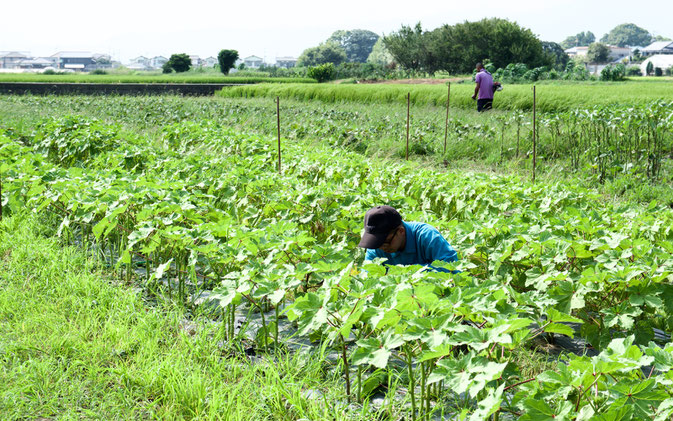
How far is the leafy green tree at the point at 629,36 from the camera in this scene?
181m

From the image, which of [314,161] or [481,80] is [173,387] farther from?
[481,80]

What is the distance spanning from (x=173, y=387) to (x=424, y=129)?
9069 millimetres

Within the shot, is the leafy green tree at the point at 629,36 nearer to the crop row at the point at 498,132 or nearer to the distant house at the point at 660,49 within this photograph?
the distant house at the point at 660,49

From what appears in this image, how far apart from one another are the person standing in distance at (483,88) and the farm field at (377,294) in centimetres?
775

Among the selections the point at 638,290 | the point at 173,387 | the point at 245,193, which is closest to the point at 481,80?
the point at 245,193

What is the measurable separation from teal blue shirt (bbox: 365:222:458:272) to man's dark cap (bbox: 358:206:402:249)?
Answer: 0.24 meters

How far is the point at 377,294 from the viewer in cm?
236

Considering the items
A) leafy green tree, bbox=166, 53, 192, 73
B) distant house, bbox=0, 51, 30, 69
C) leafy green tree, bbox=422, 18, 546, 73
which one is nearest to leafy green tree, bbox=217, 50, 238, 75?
leafy green tree, bbox=166, 53, 192, 73

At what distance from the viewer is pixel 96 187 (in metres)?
4.58

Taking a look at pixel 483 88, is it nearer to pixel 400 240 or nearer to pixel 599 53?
pixel 400 240

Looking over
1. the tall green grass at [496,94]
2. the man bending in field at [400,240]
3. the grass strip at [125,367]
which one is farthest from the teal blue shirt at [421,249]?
the tall green grass at [496,94]

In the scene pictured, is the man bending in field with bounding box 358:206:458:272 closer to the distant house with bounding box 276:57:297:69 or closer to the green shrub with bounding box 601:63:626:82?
the green shrub with bounding box 601:63:626:82

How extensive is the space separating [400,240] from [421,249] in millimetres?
180

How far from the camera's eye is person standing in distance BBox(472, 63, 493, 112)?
1299 cm
